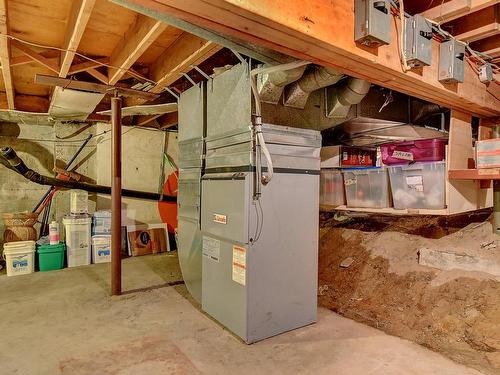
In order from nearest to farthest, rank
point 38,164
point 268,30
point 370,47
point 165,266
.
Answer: point 268,30
point 370,47
point 165,266
point 38,164

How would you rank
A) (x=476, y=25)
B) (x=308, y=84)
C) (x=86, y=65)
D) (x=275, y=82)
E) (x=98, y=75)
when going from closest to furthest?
(x=476, y=25), (x=275, y=82), (x=308, y=84), (x=86, y=65), (x=98, y=75)

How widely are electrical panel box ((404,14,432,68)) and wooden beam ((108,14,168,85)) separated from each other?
1.44 metres

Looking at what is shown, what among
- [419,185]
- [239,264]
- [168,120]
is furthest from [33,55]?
[419,185]

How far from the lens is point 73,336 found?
242 cm

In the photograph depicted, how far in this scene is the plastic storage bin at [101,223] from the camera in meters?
4.64

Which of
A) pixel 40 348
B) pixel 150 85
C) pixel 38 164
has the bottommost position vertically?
pixel 40 348

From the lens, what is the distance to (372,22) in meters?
1.47

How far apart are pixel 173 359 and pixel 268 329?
707mm

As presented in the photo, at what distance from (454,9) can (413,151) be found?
1176mm

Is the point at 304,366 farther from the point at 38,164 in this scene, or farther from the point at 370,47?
the point at 38,164

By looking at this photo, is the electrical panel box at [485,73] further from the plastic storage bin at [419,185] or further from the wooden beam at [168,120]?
the wooden beam at [168,120]

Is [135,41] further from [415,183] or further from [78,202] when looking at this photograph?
[78,202]

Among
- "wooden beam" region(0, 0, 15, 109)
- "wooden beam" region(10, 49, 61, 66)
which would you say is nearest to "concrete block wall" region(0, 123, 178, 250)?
"wooden beam" region(0, 0, 15, 109)

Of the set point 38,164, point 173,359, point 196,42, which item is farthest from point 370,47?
point 38,164
